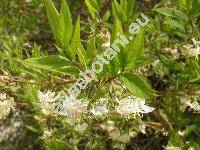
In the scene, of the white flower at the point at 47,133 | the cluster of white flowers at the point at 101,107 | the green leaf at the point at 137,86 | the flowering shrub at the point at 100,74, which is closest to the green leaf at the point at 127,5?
the flowering shrub at the point at 100,74

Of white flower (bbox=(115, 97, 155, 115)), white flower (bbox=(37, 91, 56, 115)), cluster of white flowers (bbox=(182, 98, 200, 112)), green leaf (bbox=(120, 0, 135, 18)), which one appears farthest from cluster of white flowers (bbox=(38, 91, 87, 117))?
cluster of white flowers (bbox=(182, 98, 200, 112))

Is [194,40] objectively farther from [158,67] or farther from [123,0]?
[158,67]

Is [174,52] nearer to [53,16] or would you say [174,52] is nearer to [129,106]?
[129,106]

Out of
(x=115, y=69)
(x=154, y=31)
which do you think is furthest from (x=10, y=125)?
(x=115, y=69)

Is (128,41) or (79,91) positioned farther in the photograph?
(79,91)

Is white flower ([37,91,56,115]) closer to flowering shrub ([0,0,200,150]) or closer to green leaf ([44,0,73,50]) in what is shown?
→ flowering shrub ([0,0,200,150])

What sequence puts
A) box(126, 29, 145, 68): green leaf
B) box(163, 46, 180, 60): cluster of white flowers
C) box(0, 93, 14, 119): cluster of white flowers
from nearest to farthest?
1. box(126, 29, 145, 68): green leaf
2. box(0, 93, 14, 119): cluster of white flowers
3. box(163, 46, 180, 60): cluster of white flowers

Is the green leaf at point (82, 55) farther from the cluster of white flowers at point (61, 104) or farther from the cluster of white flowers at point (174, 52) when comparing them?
the cluster of white flowers at point (174, 52)
